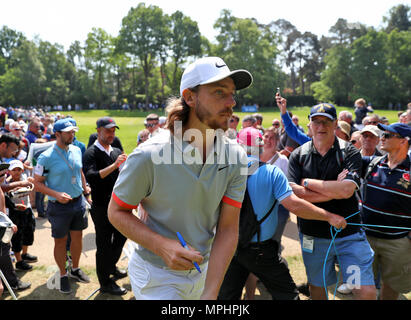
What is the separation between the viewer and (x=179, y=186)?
1949 mm

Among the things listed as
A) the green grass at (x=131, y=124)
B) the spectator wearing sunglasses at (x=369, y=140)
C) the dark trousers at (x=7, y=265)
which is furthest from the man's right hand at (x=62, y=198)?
the green grass at (x=131, y=124)

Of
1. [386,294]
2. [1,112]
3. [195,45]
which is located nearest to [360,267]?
[386,294]

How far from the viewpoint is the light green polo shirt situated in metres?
1.91

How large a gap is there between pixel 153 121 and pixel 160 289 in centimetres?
652

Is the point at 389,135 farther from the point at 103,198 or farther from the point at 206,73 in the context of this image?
the point at 103,198

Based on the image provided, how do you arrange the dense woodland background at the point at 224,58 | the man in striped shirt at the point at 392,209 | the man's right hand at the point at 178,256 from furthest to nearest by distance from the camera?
the dense woodland background at the point at 224,58 → the man in striped shirt at the point at 392,209 → the man's right hand at the point at 178,256

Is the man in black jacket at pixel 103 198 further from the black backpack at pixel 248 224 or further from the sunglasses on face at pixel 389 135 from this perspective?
the sunglasses on face at pixel 389 135

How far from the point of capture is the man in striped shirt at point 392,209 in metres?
3.76

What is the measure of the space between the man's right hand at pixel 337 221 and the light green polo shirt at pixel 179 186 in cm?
154

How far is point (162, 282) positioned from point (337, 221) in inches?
78.5

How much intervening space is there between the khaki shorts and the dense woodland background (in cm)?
3827

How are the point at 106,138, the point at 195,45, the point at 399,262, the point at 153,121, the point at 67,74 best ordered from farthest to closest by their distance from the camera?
1. the point at 67,74
2. the point at 195,45
3. the point at 153,121
4. the point at 106,138
5. the point at 399,262

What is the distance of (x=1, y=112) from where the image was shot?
1719 cm
